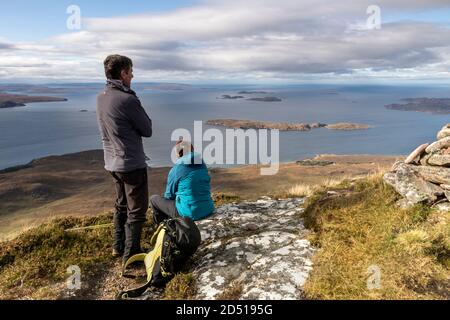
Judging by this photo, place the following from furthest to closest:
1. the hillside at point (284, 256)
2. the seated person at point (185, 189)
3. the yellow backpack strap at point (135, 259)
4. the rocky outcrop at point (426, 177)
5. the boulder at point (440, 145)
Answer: the boulder at point (440, 145) → the rocky outcrop at point (426, 177) → the seated person at point (185, 189) → the yellow backpack strap at point (135, 259) → the hillside at point (284, 256)

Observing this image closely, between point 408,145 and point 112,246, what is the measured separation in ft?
520

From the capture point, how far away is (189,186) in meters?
7.03

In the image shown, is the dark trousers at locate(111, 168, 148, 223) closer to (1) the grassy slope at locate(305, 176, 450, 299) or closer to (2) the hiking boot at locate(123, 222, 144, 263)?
(2) the hiking boot at locate(123, 222, 144, 263)

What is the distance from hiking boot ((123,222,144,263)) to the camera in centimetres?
623

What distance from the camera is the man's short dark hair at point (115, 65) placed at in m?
5.53

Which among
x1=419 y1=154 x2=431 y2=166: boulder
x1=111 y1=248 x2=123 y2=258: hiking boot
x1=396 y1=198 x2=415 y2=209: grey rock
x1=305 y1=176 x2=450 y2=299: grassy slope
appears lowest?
x1=111 y1=248 x2=123 y2=258: hiking boot

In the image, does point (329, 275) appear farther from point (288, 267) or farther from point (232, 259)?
point (232, 259)

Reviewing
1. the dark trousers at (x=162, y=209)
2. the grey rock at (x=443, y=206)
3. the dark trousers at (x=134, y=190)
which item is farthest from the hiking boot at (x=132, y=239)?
the grey rock at (x=443, y=206)

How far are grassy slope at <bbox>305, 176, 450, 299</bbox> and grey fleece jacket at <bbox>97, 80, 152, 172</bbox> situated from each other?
132 inches

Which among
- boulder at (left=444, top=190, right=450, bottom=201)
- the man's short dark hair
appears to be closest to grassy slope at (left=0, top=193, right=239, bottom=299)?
the man's short dark hair

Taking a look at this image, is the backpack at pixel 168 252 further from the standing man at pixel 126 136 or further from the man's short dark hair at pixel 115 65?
the man's short dark hair at pixel 115 65

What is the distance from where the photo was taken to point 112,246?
700cm

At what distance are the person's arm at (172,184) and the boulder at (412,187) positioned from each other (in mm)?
4667
